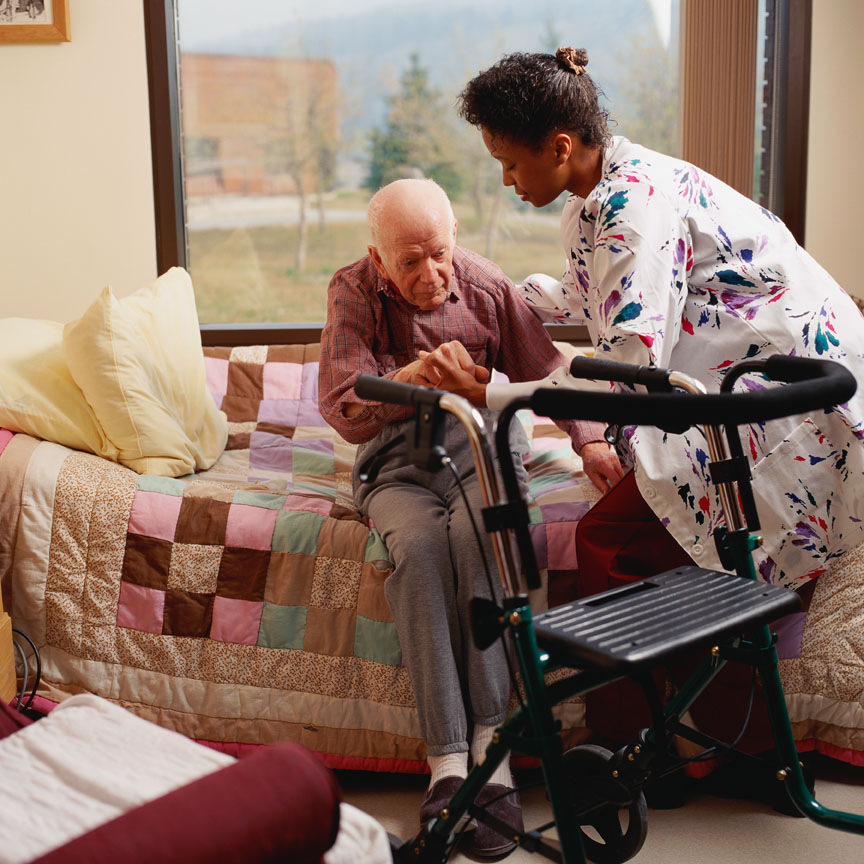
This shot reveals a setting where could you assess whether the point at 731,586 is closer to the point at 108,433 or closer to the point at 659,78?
the point at 108,433

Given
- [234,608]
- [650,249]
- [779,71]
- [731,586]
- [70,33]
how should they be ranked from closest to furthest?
[731,586] → [650,249] → [234,608] → [70,33] → [779,71]

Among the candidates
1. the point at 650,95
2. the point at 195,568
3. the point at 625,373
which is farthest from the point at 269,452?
the point at 650,95

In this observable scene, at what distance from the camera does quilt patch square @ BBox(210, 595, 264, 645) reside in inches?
74.0

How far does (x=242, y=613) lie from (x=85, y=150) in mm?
1847

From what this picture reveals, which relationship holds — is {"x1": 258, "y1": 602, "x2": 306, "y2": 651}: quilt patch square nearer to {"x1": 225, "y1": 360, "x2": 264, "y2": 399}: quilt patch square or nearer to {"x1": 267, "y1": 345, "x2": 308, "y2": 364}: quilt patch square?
{"x1": 225, "y1": 360, "x2": 264, "y2": 399}: quilt patch square

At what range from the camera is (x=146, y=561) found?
1921 millimetres

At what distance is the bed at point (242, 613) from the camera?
5.97 ft

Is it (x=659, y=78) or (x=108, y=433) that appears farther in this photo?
(x=659, y=78)

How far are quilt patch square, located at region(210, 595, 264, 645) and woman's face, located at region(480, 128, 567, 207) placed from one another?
961 mm

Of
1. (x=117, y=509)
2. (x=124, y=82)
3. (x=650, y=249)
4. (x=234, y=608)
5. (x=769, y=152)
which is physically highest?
(x=124, y=82)

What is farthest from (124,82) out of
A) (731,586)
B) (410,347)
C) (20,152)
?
(731,586)

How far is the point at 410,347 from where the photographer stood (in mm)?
2000

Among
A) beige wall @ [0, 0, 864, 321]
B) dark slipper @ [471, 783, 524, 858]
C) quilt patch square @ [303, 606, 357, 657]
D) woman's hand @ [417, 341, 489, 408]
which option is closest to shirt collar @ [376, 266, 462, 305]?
woman's hand @ [417, 341, 489, 408]

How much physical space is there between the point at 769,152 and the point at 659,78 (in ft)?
1.51
